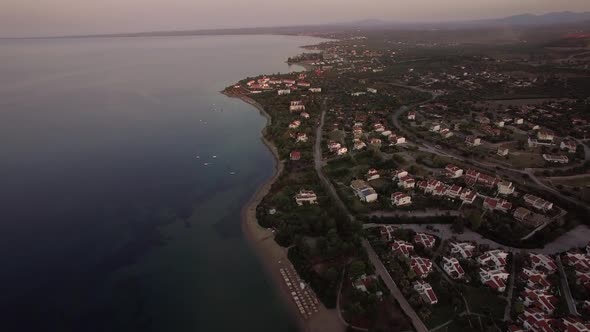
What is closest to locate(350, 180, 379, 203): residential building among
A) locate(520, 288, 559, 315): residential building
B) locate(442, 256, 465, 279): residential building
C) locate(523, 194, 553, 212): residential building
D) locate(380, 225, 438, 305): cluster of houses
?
locate(380, 225, 438, 305): cluster of houses

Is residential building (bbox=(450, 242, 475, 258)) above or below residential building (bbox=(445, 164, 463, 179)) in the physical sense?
below

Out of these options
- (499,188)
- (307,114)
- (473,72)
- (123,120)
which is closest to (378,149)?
(499,188)

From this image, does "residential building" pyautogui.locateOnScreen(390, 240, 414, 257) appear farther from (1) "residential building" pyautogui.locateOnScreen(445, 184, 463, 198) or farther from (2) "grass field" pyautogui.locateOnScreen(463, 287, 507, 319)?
(1) "residential building" pyautogui.locateOnScreen(445, 184, 463, 198)

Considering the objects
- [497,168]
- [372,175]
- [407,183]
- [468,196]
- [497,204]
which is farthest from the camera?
[497,168]

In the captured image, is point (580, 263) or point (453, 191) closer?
point (580, 263)

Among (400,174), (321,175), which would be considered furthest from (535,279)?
(321,175)

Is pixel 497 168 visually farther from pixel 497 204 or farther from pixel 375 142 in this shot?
pixel 375 142
